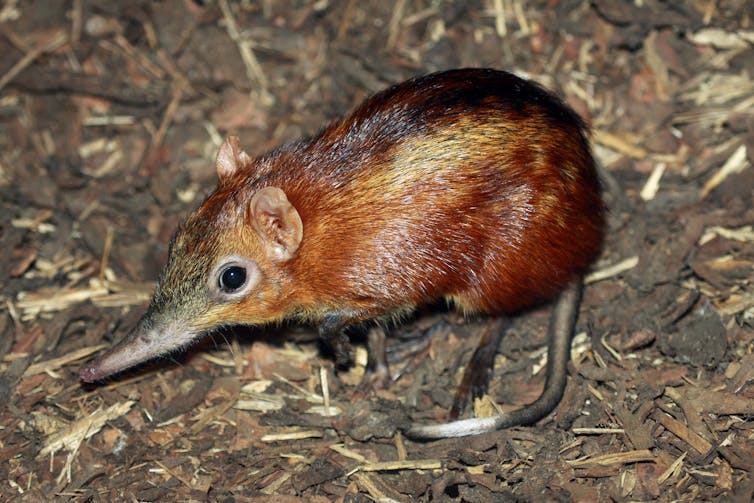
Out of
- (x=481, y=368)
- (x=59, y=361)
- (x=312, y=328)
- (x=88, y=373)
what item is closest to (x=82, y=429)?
(x=88, y=373)

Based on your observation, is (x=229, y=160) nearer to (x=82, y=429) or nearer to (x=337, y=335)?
(x=337, y=335)

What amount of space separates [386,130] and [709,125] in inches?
125

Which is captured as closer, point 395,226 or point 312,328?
point 395,226

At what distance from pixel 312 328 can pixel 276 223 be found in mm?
1402

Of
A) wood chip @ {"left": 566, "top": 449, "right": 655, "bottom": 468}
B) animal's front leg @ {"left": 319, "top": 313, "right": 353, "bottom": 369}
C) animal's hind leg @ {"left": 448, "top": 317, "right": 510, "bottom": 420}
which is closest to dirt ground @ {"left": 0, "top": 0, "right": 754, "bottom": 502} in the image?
wood chip @ {"left": 566, "top": 449, "right": 655, "bottom": 468}

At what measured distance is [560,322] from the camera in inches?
218

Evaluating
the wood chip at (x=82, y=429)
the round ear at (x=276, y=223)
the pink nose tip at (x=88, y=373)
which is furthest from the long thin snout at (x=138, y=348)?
the round ear at (x=276, y=223)

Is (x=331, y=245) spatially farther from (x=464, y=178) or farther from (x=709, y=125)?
(x=709, y=125)

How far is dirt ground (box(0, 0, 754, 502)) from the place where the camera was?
5059mm

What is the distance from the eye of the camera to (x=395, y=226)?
5074 mm

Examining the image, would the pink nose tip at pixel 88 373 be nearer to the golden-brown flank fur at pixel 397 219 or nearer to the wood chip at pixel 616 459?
the golden-brown flank fur at pixel 397 219

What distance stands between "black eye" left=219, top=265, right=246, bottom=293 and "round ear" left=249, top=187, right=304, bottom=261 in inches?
7.9

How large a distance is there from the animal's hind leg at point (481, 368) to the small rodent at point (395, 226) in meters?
0.39

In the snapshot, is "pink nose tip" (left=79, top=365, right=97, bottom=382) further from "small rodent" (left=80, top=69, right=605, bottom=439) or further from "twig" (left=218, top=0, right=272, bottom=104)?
"twig" (left=218, top=0, right=272, bottom=104)
